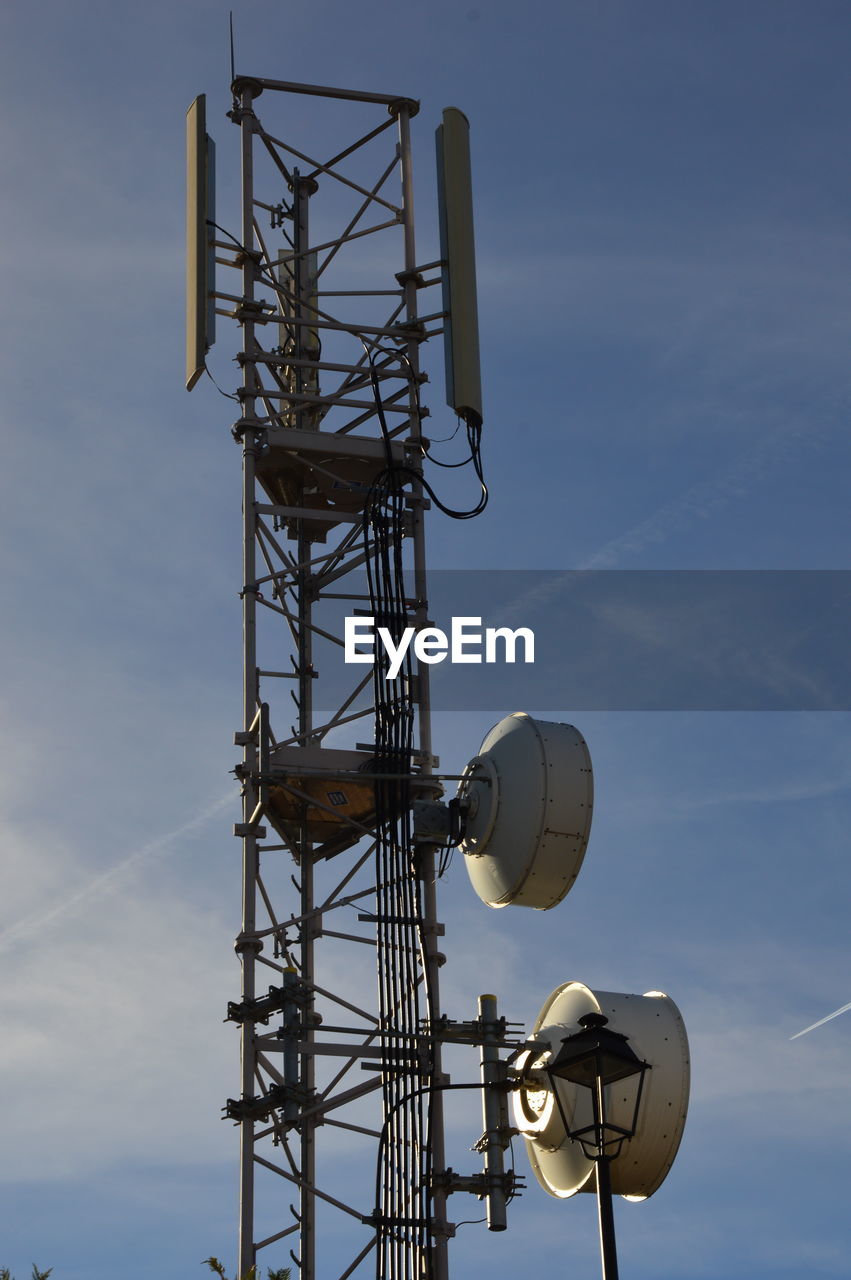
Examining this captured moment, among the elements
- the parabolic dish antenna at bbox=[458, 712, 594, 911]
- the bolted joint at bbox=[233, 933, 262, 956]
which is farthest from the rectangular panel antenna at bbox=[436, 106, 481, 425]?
the bolted joint at bbox=[233, 933, 262, 956]

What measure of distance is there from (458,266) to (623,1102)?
1371 cm

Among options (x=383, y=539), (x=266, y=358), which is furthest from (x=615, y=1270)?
(x=266, y=358)

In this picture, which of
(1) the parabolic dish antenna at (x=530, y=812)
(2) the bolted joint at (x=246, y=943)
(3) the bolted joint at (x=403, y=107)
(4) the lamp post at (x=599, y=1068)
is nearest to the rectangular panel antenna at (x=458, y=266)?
(3) the bolted joint at (x=403, y=107)

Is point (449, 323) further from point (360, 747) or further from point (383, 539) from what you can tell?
point (360, 747)

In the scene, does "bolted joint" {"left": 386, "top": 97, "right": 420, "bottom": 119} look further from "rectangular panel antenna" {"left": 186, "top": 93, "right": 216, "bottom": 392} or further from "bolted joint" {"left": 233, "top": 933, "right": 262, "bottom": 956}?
"bolted joint" {"left": 233, "top": 933, "right": 262, "bottom": 956}

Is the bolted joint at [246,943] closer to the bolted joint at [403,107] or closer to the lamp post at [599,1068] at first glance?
the lamp post at [599,1068]

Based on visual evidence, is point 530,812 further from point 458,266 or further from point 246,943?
point 458,266

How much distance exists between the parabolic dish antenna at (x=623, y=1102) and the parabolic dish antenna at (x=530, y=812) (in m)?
1.58

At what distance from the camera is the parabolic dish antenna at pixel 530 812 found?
29344 mm

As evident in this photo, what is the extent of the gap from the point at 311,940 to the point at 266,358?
357 inches

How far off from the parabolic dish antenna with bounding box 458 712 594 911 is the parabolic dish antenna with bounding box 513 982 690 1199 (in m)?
1.58

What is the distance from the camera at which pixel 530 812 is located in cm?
2939

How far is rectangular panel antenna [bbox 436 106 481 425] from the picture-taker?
3325 cm

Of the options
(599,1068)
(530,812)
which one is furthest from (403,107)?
(599,1068)
